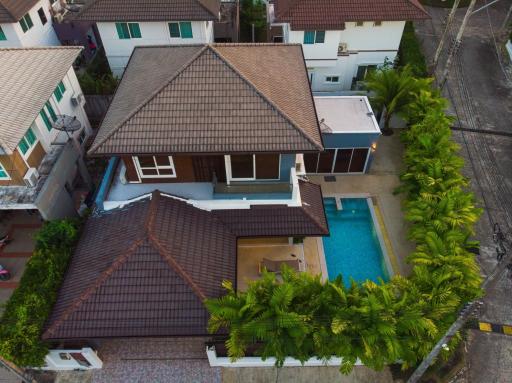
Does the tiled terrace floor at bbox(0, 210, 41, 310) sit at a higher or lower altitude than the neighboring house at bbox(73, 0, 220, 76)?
lower

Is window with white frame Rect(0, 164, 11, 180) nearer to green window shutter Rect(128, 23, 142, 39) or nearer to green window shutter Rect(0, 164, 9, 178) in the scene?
green window shutter Rect(0, 164, 9, 178)

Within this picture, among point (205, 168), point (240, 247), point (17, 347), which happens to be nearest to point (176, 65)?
point (205, 168)

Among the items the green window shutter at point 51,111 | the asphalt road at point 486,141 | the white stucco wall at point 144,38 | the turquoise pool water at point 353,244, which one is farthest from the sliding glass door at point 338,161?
the green window shutter at point 51,111

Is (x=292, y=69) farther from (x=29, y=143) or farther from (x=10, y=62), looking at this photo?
(x=10, y=62)

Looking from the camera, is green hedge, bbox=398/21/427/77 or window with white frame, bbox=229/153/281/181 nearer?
window with white frame, bbox=229/153/281/181

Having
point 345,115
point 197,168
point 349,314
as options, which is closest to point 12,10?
point 197,168

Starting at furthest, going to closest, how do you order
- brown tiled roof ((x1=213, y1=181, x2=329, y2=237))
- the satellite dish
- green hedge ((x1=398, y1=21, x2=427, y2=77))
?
1. green hedge ((x1=398, y1=21, x2=427, y2=77))
2. the satellite dish
3. brown tiled roof ((x1=213, y1=181, x2=329, y2=237))

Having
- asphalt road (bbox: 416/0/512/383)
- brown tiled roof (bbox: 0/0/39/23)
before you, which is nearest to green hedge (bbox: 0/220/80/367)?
brown tiled roof (bbox: 0/0/39/23)
